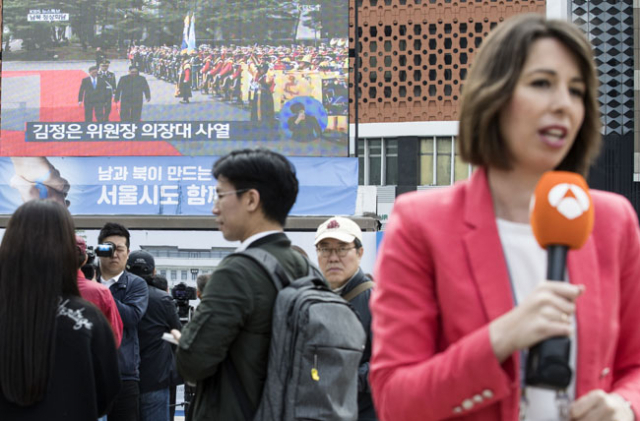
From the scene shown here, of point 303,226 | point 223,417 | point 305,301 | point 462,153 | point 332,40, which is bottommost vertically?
point 303,226

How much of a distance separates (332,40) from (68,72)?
628 centimetres

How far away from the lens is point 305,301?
2.79 meters

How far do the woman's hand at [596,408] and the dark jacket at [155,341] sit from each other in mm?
5431

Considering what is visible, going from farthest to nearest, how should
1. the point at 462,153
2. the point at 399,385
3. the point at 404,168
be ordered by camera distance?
the point at 404,168
the point at 462,153
the point at 399,385

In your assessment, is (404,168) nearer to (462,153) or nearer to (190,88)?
(190,88)

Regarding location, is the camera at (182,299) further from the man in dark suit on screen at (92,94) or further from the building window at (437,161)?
the building window at (437,161)

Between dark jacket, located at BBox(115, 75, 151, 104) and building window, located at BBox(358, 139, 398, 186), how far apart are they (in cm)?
1460

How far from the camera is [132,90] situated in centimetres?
2089

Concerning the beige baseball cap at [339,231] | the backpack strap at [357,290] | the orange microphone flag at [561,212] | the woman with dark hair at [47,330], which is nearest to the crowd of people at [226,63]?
the beige baseball cap at [339,231]

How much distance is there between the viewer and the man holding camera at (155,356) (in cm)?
649

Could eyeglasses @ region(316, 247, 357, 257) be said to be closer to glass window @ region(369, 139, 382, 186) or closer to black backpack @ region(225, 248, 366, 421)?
black backpack @ region(225, 248, 366, 421)

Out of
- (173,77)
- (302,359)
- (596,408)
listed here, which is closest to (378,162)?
(173,77)

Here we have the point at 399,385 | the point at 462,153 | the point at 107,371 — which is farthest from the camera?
the point at 107,371

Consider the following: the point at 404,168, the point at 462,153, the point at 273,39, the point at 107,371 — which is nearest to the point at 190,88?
the point at 273,39
